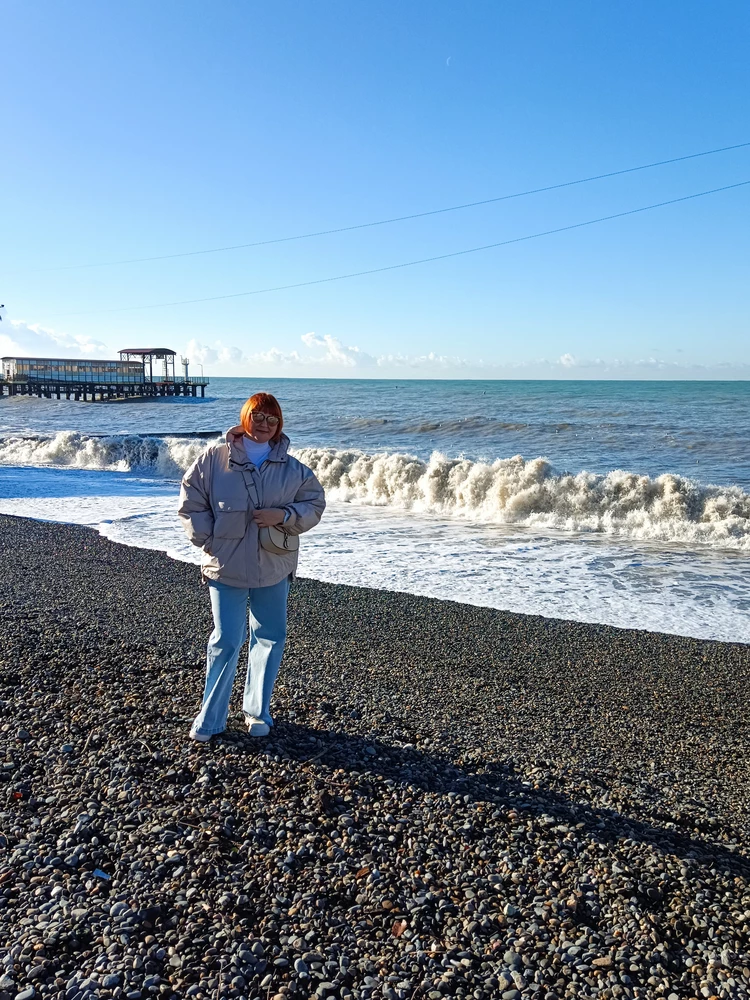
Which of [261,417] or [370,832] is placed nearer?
[370,832]

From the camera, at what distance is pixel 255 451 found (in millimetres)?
3859

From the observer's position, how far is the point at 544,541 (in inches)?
487

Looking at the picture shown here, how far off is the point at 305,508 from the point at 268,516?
0.20m

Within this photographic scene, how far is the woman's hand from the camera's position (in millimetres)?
3750

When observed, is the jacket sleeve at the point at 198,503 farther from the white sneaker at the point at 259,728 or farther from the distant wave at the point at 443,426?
the distant wave at the point at 443,426

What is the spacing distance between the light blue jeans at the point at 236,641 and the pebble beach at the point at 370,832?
18 centimetres

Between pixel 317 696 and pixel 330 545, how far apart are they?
6.70 metres

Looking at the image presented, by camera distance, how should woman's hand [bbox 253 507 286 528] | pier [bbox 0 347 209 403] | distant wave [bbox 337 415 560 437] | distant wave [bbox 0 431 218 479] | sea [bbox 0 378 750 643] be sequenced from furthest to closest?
pier [bbox 0 347 209 403] → distant wave [bbox 337 415 560 437] → distant wave [bbox 0 431 218 479] → sea [bbox 0 378 750 643] → woman's hand [bbox 253 507 286 528]

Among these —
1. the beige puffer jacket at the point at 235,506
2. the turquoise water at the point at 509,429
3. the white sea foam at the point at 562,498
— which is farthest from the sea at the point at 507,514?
the beige puffer jacket at the point at 235,506

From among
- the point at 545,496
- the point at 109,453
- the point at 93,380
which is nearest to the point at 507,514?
the point at 545,496

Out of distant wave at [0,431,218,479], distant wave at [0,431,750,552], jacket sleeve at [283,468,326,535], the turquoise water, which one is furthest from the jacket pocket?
distant wave at [0,431,218,479]

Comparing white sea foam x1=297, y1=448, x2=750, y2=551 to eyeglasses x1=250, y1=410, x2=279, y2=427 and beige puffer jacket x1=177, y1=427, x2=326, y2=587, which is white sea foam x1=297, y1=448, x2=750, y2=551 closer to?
beige puffer jacket x1=177, y1=427, x2=326, y2=587

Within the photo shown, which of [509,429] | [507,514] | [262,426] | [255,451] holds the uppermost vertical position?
[262,426]

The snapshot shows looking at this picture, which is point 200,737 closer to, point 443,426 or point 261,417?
point 261,417
